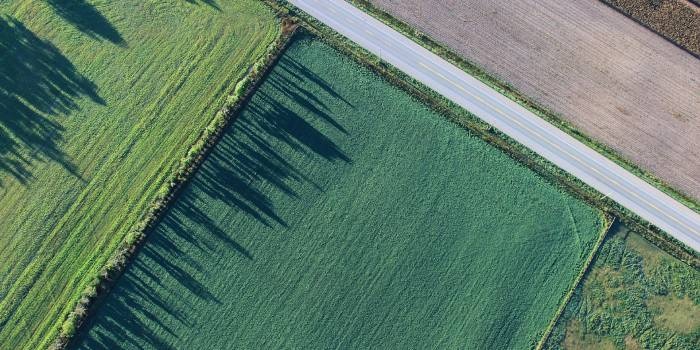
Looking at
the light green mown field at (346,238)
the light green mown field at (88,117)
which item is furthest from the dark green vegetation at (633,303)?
the light green mown field at (88,117)

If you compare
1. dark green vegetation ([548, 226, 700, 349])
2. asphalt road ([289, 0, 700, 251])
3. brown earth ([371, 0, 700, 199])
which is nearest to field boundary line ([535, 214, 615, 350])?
dark green vegetation ([548, 226, 700, 349])

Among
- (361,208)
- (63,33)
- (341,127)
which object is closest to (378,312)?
(361,208)

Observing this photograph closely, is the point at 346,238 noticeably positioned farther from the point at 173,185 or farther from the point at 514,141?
the point at 514,141

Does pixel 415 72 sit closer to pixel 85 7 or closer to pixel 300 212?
pixel 300 212

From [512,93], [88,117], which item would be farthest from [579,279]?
[88,117]

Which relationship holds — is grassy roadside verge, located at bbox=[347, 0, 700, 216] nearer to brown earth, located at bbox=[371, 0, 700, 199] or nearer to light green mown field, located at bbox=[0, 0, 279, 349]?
brown earth, located at bbox=[371, 0, 700, 199]

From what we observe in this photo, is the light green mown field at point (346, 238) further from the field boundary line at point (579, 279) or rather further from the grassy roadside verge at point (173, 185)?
the grassy roadside verge at point (173, 185)
